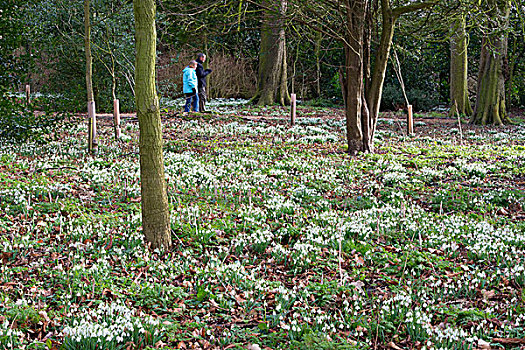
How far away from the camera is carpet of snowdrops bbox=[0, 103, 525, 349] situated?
11.4ft

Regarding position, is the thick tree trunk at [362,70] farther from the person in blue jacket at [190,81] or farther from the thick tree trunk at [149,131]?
the person in blue jacket at [190,81]

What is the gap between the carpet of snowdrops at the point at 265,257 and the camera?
3488 mm

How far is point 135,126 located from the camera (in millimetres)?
13977

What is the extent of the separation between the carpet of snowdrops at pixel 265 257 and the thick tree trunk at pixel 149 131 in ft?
0.93

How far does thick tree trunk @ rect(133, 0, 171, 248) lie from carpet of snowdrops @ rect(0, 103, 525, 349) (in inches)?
11.2

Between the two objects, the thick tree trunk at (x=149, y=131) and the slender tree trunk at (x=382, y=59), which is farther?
the slender tree trunk at (x=382, y=59)

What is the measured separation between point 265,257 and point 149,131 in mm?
1883

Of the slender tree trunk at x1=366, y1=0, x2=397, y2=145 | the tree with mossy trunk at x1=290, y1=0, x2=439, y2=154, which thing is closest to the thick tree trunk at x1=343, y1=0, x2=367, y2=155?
the tree with mossy trunk at x1=290, y1=0, x2=439, y2=154

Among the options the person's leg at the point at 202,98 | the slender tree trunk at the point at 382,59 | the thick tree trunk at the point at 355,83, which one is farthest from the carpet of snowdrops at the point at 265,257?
the person's leg at the point at 202,98

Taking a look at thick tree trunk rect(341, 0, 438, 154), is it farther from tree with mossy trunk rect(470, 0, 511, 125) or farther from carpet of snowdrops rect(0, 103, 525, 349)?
tree with mossy trunk rect(470, 0, 511, 125)

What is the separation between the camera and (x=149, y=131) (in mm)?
4770

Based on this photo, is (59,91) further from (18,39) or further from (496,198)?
(496,198)

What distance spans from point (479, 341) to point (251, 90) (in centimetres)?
2981

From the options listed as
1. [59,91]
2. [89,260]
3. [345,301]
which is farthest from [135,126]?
[345,301]
